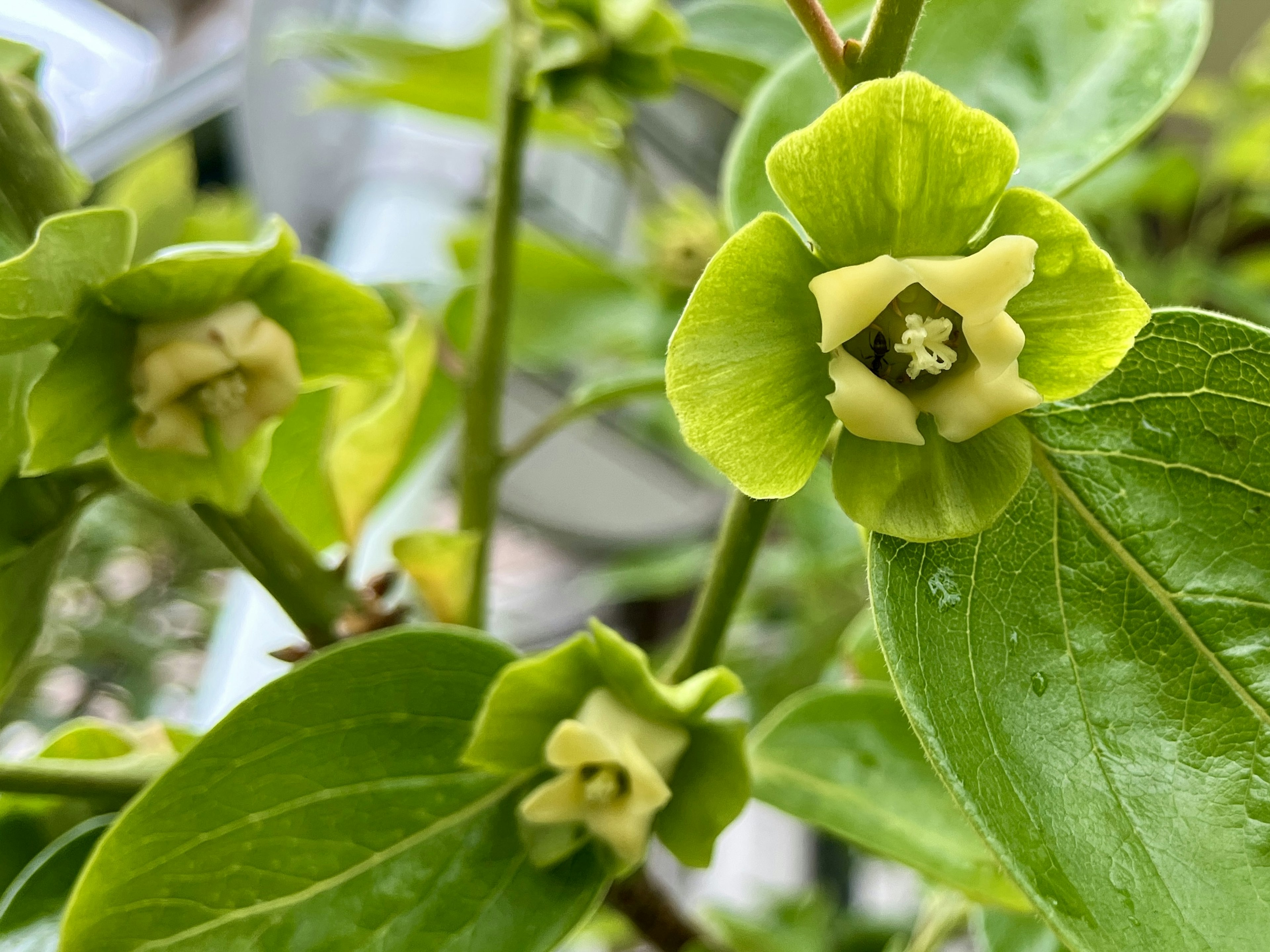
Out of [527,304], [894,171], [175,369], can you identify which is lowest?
[527,304]

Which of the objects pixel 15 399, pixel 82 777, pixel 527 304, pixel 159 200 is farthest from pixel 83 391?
pixel 527 304

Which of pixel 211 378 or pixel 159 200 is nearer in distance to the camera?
pixel 211 378

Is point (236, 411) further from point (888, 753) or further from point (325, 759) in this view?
point (888, 753)

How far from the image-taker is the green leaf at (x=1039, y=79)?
13.4 inches

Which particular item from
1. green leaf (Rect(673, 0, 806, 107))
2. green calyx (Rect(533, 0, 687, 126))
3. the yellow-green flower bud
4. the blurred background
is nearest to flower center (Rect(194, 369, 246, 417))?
the yellow-green flower bud

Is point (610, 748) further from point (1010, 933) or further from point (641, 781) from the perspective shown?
point (1010, 933)

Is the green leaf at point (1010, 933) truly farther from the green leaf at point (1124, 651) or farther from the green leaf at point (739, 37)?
the green leaf at point (739, 37)

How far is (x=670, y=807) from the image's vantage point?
34 cm

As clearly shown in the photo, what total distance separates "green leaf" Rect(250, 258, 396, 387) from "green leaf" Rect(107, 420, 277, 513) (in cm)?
4

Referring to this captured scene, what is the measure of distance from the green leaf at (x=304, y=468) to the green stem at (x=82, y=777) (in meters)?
0.13

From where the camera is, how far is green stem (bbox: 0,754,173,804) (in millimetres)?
312

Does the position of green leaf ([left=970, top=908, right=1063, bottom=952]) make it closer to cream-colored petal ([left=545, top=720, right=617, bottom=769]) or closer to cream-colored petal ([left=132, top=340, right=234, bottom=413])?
cream-colored petal ([left=545, top=720, right=617, bottom=769])

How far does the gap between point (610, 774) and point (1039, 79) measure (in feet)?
0.96

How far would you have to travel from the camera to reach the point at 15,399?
11.7 inches
